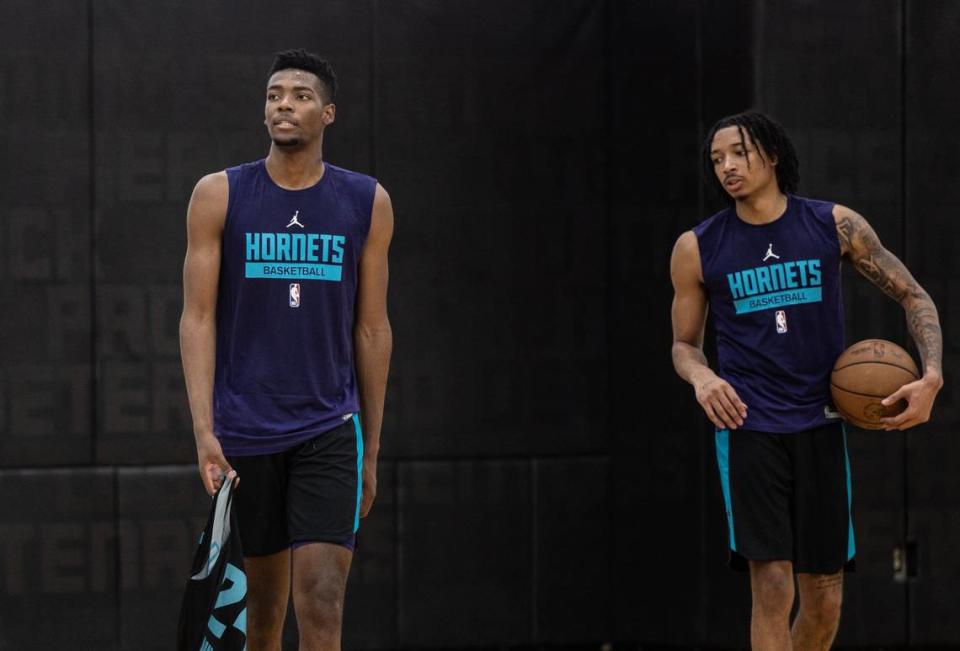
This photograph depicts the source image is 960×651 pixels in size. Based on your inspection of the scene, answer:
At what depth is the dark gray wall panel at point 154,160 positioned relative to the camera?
664 cm

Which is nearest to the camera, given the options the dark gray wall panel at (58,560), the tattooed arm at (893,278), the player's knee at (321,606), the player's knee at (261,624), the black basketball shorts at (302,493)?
the player's knee at (321,606)

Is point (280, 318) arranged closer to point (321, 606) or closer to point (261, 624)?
point (321, 606)

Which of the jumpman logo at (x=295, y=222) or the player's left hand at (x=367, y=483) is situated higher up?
the jumpman logo at (x=295, y=222)

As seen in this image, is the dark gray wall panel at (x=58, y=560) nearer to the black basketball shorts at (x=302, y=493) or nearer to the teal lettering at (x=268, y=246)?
the black basketball shorts at (x=302, y=493)

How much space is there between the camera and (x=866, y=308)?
6.49 meters

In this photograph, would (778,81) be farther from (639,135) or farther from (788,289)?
(788,289)

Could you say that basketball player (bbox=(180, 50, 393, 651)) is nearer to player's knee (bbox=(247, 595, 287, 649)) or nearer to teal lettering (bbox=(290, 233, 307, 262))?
teal lettering (bbox=(290, 233, 307, 262))

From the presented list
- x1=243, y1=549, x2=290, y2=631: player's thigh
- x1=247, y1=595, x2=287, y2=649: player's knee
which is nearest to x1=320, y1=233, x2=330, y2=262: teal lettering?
x1=243, y1=549, x2=290, y2=631: player's thigh

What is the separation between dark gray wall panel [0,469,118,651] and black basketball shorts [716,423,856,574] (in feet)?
10.2

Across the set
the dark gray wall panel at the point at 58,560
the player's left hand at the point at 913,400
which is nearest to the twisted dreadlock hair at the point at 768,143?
the player's left hand at the point at 913,400

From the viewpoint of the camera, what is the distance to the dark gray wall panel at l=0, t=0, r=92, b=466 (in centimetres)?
658

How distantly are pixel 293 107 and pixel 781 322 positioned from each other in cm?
181

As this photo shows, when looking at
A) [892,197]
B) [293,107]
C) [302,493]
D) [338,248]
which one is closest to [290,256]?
[338,248]

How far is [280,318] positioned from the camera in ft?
14.7
